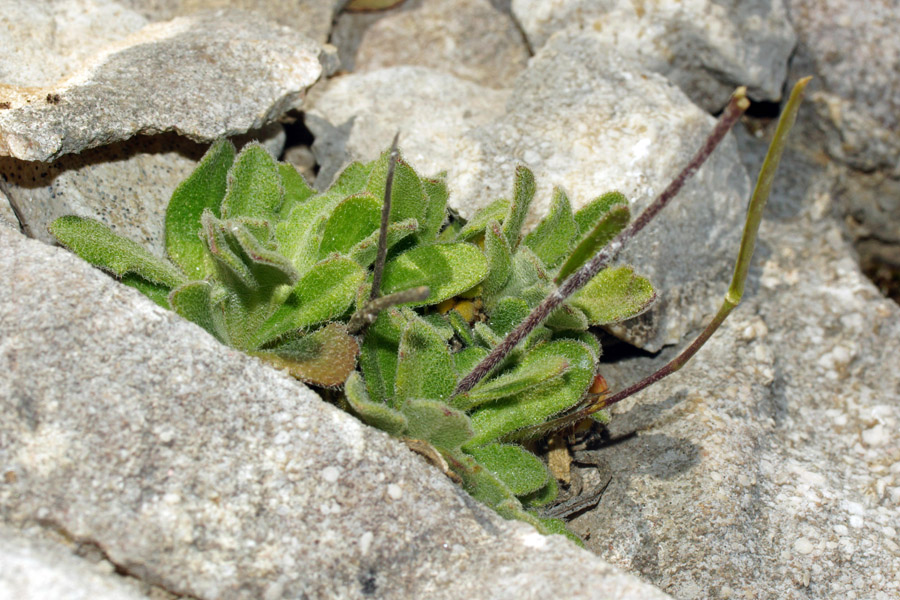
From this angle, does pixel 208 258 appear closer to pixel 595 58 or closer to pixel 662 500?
pixel 662 500

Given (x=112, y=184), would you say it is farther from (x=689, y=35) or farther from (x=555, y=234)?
(x=689, y=35)

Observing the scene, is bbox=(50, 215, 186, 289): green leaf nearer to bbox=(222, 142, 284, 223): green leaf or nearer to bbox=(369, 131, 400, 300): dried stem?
bbox=(222, 142, 284, 223): green leaf

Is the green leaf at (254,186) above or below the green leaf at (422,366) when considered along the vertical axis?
above

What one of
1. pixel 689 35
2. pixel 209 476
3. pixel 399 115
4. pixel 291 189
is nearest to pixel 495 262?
pixel 291 189

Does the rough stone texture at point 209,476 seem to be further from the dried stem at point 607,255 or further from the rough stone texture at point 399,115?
the rough stone texture at point 399,115

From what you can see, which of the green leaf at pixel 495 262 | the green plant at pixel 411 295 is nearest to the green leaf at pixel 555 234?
the green plant at pixel 411 295

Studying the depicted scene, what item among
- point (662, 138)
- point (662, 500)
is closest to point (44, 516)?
point (662, 500)

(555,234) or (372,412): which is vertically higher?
(555,234)
